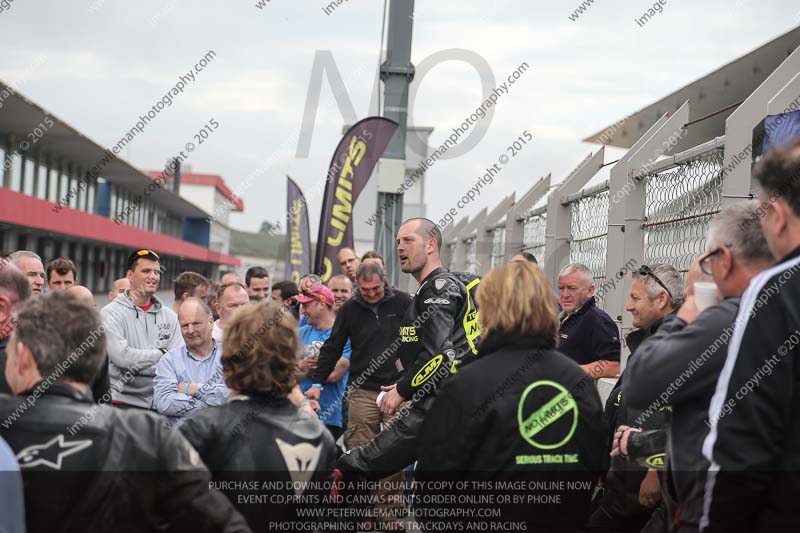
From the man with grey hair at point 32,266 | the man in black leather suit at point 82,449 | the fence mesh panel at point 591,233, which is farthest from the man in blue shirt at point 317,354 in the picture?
the man in black leather suit at point 82,449

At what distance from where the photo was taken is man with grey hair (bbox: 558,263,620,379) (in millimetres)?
5734

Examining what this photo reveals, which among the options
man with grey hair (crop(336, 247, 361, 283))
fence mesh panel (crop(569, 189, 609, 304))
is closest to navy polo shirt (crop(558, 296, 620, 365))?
fence mesh panel (crop(569, 189, 609, 304))

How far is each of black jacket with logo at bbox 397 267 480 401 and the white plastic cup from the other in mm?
2089

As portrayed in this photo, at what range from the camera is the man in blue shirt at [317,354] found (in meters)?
7.27

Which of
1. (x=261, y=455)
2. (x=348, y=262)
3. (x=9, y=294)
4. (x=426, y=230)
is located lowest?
(x=261, y=455)

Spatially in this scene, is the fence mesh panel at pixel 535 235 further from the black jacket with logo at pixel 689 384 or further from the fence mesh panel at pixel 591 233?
the black jacket with logo at pixel 689 384

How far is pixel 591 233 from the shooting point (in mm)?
6945

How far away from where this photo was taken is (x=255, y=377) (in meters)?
3.02

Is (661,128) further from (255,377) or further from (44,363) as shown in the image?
(44,363)

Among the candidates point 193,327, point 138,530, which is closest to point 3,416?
point 138,530

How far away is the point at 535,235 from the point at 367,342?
2559mm

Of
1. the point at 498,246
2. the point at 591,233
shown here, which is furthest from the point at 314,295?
the point at 498,246

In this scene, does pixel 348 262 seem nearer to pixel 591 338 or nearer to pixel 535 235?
pixel 535 235

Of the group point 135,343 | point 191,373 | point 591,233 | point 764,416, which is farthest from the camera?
point 591,233
